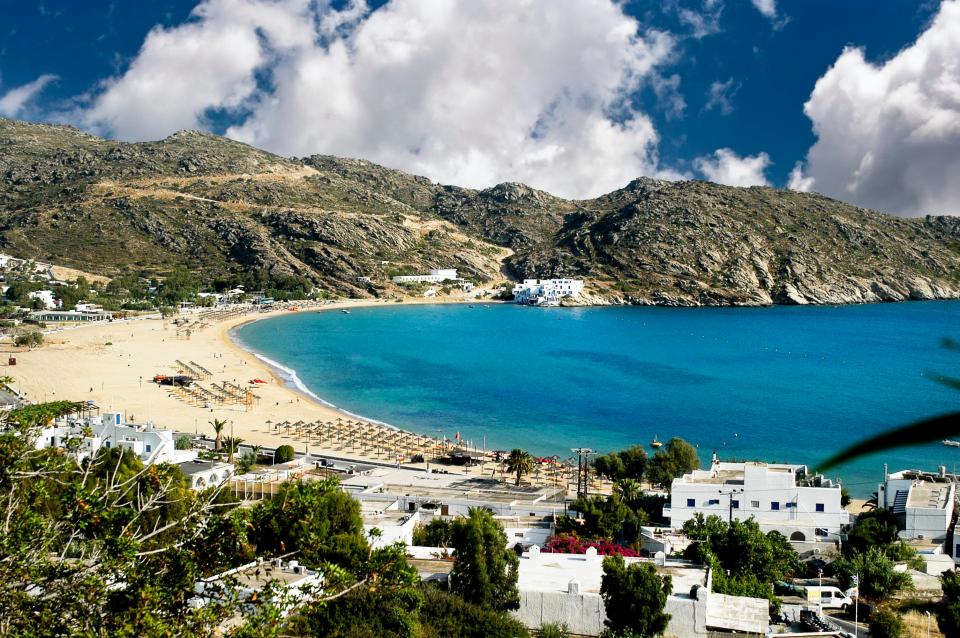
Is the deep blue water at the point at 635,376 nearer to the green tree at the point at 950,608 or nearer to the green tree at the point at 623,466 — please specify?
the green tree at the point at 623,466

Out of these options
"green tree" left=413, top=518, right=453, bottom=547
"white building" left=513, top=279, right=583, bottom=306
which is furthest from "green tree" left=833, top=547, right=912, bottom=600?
"white building" left=513, top=279, right=583, bottom=306

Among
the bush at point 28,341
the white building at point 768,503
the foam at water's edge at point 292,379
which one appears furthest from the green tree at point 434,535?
the bush at point 28,341

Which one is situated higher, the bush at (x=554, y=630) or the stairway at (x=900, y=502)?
the stairway at (x=900, y=502)

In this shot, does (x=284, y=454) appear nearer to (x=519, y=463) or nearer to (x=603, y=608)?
(x=519, y=463)

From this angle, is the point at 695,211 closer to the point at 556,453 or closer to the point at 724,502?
the point at 556,453

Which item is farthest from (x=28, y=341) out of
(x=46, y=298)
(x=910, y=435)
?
(x=910, y=435)

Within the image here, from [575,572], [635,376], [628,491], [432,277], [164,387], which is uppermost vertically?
[432,277]
